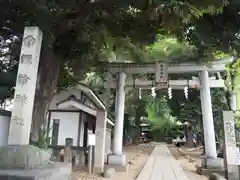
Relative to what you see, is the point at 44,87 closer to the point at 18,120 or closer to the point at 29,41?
the point at 29,41

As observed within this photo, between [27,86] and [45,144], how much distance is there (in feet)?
5.17

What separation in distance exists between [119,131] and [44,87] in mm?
5684

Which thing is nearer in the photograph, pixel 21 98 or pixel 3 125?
→ pixel 21 98

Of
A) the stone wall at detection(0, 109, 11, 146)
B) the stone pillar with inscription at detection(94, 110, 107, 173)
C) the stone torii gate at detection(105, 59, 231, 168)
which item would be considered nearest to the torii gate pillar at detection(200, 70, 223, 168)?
the stone torii gate at detection(105, 59, 231, 168)

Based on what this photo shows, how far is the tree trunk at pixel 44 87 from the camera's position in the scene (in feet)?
21.7

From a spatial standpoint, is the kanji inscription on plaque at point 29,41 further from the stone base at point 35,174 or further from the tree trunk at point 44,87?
the stone base at point 35,174

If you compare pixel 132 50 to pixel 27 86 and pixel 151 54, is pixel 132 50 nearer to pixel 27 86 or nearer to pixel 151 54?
pixel 151 54

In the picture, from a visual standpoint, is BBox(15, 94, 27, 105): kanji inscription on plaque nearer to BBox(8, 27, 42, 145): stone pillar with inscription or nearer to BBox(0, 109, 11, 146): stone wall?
BBox(8, 27, 42, 145): stone pillar with inscription

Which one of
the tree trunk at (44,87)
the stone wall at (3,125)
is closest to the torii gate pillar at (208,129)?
the tree trunk at (44,87)

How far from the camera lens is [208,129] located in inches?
445

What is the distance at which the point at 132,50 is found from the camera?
9.15 m

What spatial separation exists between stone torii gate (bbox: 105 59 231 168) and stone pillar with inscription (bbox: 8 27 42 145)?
6392 millimetres

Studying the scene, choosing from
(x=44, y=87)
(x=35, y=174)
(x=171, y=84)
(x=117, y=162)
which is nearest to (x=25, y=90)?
(x=44, y=87)

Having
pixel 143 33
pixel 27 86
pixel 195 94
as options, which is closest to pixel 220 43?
pixel 143 33
